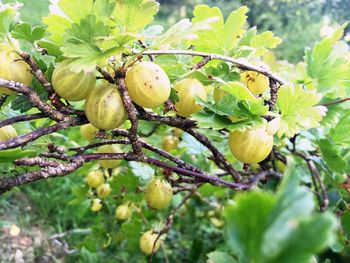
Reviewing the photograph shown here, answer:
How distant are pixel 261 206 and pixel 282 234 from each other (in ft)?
0.09

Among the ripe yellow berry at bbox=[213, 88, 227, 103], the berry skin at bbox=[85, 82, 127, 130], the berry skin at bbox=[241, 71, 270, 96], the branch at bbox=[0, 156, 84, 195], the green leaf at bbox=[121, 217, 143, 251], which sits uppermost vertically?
the berry skin at bbox=[85, 82, 127, 130]

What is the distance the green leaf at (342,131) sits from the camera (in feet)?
2.99

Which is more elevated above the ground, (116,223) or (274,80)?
(274,80)

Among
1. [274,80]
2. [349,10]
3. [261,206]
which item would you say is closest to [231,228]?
[261,206]

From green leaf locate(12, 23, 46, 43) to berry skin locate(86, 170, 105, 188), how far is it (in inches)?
21.3

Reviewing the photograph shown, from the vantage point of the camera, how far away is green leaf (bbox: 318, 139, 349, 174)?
80cm

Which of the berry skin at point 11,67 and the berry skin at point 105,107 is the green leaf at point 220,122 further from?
the berry skin at point 11,67

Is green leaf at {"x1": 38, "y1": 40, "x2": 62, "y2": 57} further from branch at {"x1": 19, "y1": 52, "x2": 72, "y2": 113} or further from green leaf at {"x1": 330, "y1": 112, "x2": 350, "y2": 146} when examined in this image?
green leaf at {"x1": 330, "y1": 112, "x2": 350, "y2": 146}

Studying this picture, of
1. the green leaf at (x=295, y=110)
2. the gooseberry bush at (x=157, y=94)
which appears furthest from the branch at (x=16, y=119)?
the green leaf at (x=295, y=110)

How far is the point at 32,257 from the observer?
1.46 meters

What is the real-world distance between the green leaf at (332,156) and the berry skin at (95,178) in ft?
1.75

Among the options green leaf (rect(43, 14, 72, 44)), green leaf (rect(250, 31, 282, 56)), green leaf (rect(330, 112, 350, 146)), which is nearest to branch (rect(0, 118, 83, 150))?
green leaf (rect(43, 14, 72, 44))

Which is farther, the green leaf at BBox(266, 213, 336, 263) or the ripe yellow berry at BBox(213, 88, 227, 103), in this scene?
A: the ripe yellow berry at BBox(213, 88, 227, 103)

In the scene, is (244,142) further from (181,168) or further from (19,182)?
(19,182)
